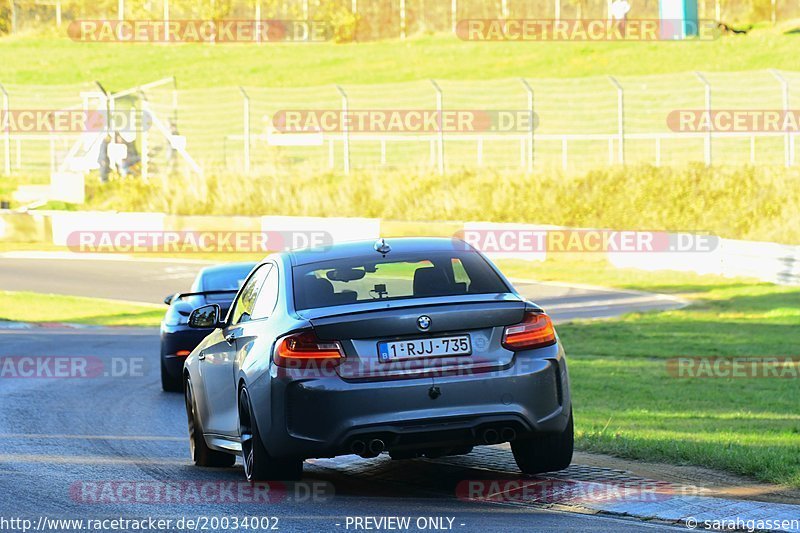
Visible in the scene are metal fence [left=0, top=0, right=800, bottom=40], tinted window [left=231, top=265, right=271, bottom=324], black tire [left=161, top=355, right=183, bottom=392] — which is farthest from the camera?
metal fence [left=0, top=0, right=800, bottom=40]

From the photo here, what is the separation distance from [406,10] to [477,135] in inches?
1398

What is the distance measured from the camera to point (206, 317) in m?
9.45

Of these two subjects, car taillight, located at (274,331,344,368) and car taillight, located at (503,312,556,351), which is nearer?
car taillight, located at (274,331,344,368)

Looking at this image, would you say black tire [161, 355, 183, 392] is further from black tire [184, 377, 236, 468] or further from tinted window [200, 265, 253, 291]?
black tire [184, 377, 236, 468]

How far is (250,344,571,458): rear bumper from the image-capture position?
7.68 meters

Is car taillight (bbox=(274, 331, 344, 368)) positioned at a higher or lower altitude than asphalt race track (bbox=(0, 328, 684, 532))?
higher

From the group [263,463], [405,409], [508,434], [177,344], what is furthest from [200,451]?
[177,344]

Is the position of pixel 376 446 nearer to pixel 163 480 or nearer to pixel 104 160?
pixel 163 480

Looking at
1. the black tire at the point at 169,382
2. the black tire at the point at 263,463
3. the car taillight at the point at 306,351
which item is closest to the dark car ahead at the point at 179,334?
the black tire at the point at 169,382

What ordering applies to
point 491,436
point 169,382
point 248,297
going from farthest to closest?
point 169,382 → point 248,297 → point 491,436

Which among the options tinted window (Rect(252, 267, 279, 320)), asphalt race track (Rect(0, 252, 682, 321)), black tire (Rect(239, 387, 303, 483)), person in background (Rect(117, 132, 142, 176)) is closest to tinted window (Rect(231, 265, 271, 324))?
tinted window (Rect(252, 267, 279, 320))

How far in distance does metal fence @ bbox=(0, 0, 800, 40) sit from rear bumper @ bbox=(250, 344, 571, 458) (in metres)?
66.2

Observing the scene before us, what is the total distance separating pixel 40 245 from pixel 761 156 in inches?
787

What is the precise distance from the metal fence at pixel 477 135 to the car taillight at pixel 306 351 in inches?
1044
